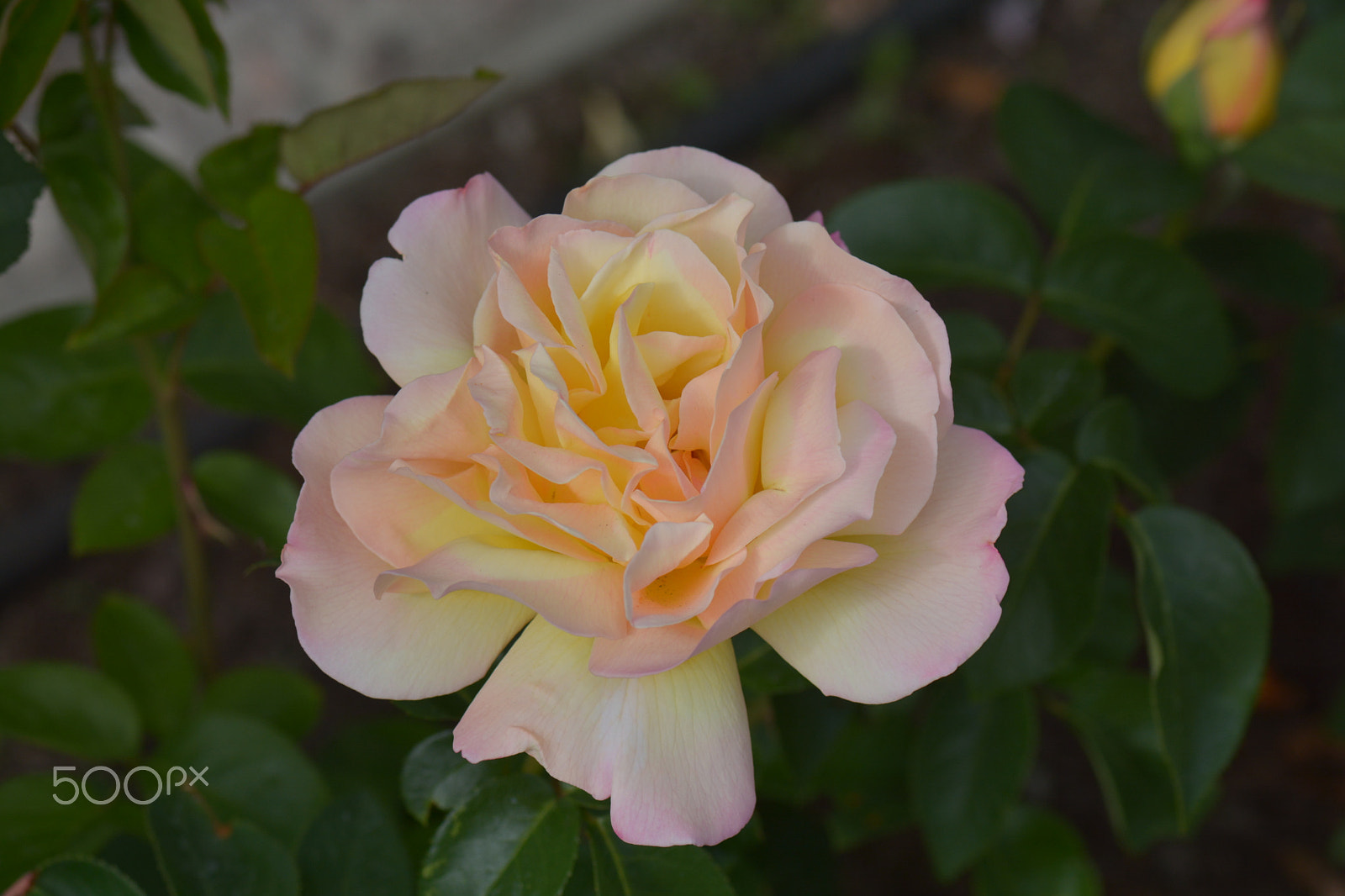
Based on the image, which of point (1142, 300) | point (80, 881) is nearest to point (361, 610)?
point (80, 881)

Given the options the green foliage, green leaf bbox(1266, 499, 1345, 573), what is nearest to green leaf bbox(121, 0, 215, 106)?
the green foliage

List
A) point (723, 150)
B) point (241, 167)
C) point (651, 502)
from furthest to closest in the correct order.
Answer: point (723, 150) → point (241, 167) → point (651, 502)

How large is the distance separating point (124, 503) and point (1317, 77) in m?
0.95

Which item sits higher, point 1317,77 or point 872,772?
point 1317,77

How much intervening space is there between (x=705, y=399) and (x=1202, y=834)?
49.3 inches

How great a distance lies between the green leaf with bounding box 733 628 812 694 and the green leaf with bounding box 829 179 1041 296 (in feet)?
1.07

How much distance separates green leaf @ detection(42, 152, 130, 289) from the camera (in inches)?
21.3

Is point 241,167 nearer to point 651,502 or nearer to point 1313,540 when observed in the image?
point 651,502

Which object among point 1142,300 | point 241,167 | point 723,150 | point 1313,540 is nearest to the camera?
point 241,167

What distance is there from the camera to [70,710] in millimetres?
701

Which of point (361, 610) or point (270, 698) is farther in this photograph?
point (270, 698)

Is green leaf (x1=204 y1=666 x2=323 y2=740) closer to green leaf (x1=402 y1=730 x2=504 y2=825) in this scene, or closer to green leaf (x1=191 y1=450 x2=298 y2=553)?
green leaf (x1=191 y1=450 x2=298 y2=553)

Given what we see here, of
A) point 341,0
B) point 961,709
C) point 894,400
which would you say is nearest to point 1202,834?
point 961,709

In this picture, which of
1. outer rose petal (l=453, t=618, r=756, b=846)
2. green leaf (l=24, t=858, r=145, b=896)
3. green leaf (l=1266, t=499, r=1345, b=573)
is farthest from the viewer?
green leaf (l=1266, t=499, r=1345, b=573)
